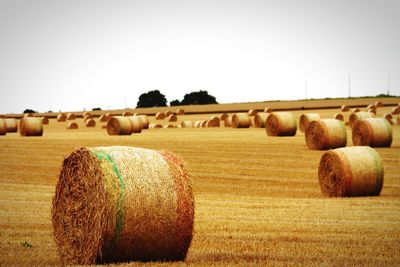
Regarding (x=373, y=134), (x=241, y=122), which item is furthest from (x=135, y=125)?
(x=373, y=134)

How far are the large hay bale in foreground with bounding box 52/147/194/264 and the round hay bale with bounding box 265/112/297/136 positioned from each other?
26385 millimetres

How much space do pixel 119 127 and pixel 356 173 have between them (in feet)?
76.7

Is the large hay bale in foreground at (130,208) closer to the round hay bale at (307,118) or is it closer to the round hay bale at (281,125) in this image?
the round hay bale at (281,125)

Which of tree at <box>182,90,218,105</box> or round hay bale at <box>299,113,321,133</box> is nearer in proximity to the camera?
round hay bale at <box>299,113,321,133</box>

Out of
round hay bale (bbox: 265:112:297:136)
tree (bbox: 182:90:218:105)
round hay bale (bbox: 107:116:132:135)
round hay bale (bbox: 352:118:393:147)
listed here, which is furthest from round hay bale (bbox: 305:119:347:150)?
tree (bbox: 182:90:218:105)

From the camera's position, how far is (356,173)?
19.2 meters

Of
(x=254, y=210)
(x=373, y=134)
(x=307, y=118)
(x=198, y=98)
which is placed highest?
(x=198, y=98)

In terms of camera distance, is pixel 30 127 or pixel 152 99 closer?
pixel 30 127

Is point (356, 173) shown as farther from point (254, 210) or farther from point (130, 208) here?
point (130, 208)

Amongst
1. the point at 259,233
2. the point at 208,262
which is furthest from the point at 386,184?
the point at 208,262

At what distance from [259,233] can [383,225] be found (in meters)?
2.58

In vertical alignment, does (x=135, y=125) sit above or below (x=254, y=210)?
above

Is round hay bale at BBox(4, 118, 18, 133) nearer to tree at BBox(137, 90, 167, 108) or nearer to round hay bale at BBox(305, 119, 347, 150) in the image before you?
round hay bale at BBox(305, 119, 347, 150)

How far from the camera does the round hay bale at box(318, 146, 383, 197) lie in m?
19.2
